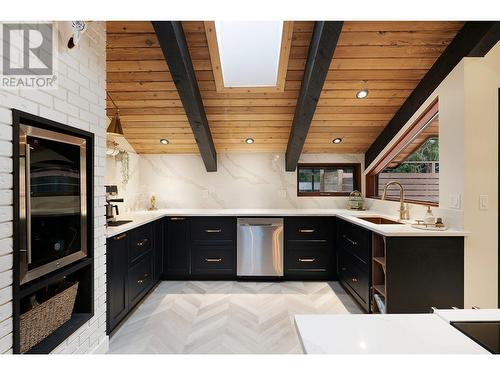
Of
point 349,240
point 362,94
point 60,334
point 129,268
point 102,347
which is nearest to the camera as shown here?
point 60,334

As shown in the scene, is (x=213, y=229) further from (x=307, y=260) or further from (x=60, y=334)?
(x=60, y=334)

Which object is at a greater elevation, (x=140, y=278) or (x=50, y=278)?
(x=50, y=278)

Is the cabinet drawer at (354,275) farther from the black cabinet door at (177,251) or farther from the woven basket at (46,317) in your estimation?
the woven basket at (46,317)

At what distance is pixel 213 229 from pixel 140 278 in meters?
1.08

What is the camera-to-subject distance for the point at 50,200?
1.59 m

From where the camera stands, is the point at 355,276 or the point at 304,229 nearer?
the point at 355,276

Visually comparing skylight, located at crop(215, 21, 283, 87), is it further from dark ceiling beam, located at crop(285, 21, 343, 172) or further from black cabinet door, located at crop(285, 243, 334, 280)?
black cabinet door, located at crop(285, 243, 334, 280)

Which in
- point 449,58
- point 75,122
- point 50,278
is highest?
point 449,58

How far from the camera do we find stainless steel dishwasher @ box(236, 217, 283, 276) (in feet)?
11.9

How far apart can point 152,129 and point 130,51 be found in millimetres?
1190

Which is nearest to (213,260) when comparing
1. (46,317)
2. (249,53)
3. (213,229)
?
(213,229)

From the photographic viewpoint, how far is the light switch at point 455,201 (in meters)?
2.26

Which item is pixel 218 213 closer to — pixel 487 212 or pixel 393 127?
pixel 393 127

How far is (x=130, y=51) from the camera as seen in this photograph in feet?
8.54
